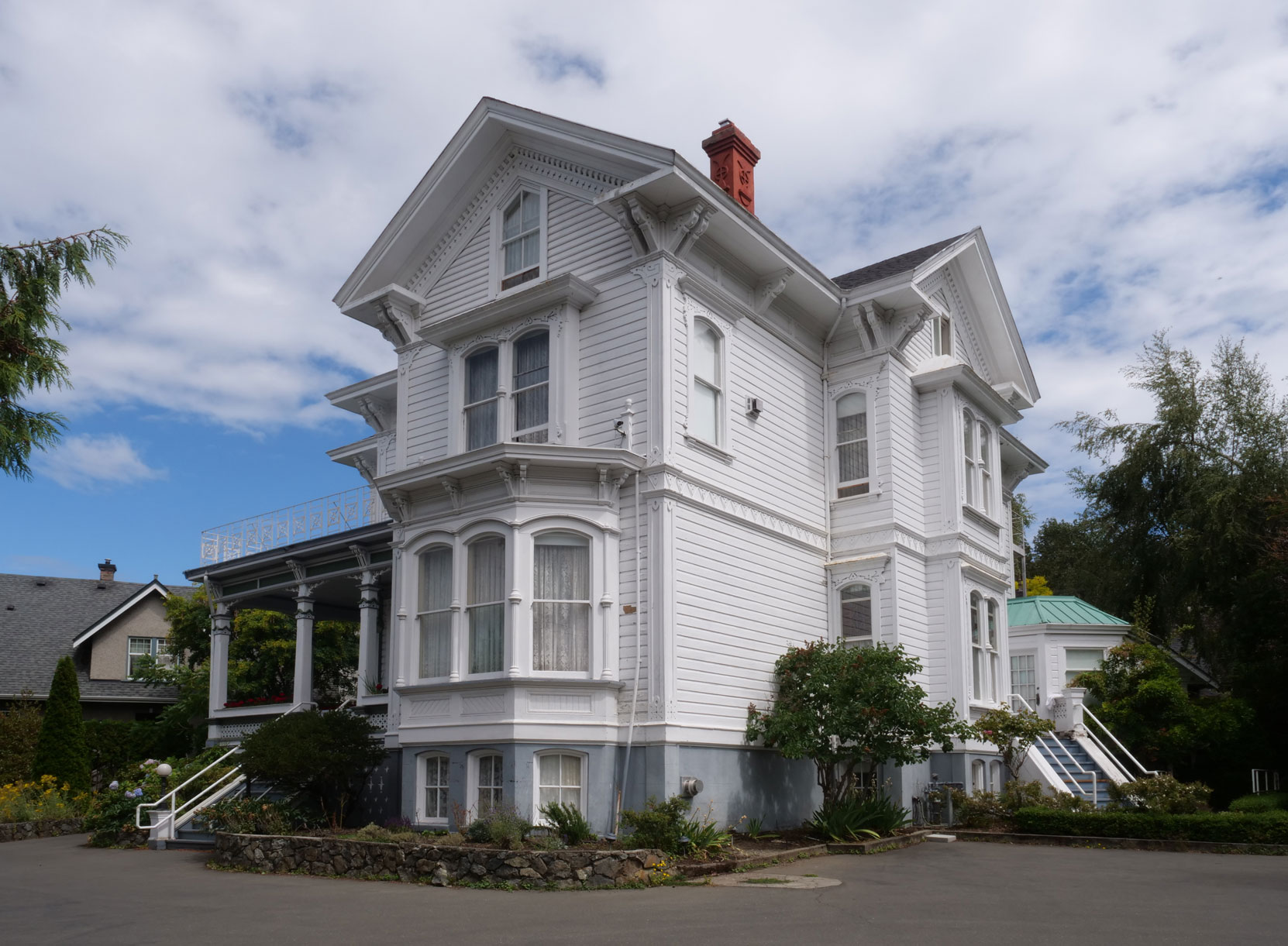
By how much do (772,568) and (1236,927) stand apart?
9.31 m

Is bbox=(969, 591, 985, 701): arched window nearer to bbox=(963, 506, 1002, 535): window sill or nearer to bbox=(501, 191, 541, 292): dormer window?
bbox=(963, 506, 1002, 535): window sill

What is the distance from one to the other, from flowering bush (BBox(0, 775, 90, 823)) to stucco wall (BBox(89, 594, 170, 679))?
35.4ft

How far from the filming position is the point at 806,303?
66.3 feet

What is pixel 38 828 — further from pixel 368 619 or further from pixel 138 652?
pixel 138 652

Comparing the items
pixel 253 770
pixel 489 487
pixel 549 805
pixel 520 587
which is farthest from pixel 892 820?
pixel 253 770

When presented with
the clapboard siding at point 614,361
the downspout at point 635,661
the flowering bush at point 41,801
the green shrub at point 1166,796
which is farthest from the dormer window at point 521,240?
the flowering bush at point 41,801

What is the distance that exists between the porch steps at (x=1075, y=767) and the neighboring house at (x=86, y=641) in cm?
2541

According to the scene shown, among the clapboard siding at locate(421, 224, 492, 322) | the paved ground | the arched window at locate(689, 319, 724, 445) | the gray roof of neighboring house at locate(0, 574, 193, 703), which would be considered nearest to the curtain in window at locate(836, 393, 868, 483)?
the arched window at locate(689, 319, 724, 445)

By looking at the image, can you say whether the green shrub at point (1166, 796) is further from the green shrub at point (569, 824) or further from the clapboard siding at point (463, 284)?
the clapboard siding at point (463, 284)

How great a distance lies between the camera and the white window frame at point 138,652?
3700 centimetres

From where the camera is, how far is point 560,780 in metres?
15.5

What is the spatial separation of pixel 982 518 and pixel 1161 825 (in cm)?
688

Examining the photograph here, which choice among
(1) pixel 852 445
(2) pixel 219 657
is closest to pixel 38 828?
(2) pixel 219 657

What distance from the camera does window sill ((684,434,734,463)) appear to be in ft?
55.4
